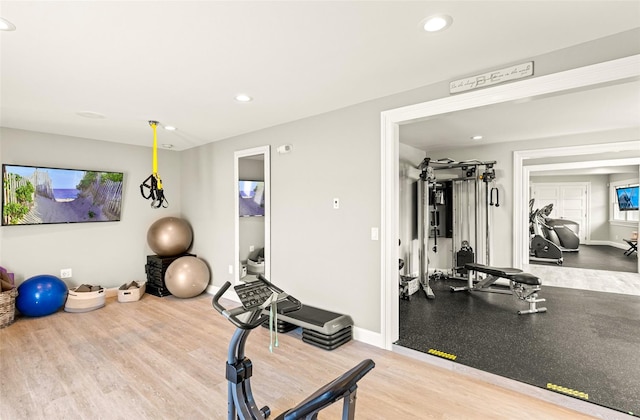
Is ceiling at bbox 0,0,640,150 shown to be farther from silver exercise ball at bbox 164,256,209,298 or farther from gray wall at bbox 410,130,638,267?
gray wall at bbox 410,130,638,267

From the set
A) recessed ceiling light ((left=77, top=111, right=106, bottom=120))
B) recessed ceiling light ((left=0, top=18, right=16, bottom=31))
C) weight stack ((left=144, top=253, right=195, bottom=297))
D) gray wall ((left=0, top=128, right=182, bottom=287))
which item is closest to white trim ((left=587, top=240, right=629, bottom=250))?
weight stack ((left=144, top=253, right=195, bottom=297))

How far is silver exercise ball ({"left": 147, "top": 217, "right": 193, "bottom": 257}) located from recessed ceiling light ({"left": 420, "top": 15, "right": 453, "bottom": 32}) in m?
4.54

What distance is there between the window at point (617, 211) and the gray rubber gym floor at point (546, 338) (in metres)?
6.23

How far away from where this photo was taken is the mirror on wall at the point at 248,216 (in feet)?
15.1

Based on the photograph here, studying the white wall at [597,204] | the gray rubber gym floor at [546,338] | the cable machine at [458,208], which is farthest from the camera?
the white wall at [597,204]

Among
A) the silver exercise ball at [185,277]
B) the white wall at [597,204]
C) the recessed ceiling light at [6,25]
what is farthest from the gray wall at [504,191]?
the recessed ceiling light at [6,25]

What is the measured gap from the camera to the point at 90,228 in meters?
4.71

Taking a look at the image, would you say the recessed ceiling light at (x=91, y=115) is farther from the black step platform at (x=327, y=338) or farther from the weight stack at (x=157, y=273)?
the black step platform at (x=327, y=338)

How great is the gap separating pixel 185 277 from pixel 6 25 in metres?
3.50

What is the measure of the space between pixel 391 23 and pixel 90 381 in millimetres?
3356

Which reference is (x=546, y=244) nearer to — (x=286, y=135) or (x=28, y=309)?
(x=286, y=135)

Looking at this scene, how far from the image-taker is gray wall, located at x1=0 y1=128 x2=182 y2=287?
4.13 metres

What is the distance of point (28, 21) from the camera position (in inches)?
69.6

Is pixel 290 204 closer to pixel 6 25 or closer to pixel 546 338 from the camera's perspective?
pixel 6 25
